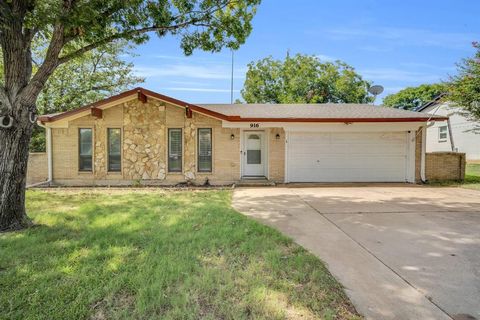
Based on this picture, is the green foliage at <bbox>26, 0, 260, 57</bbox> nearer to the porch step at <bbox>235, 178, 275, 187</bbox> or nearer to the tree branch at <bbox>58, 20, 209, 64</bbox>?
the tree branch at <bbox>58, 20, 209, 64</bbox>

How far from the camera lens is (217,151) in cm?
1121

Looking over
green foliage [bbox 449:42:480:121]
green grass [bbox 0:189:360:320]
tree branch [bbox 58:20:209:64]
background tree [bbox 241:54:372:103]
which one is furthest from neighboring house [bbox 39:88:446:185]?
background tree [bbox 241:54:372:103]

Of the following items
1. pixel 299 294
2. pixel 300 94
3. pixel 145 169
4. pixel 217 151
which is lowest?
pixel 299 294

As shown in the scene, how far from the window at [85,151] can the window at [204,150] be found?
443 centimetres

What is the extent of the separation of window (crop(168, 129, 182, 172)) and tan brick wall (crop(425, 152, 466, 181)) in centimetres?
1062

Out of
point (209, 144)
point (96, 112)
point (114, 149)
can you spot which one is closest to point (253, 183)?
point (209, 144)

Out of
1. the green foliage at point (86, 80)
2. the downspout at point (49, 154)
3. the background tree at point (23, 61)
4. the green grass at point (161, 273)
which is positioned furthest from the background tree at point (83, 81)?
the green grass at point (161, 273)

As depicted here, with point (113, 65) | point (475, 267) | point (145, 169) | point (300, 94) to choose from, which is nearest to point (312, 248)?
point (475, 267)

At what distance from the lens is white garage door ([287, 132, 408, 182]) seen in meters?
11.6

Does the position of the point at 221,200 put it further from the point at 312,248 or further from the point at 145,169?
the point at 145,169

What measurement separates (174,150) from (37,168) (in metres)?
5.88

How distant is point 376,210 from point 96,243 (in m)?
5.93

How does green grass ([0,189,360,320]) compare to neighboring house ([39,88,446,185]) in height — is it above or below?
below

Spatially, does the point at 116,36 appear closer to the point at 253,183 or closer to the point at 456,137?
the point at 253,183
